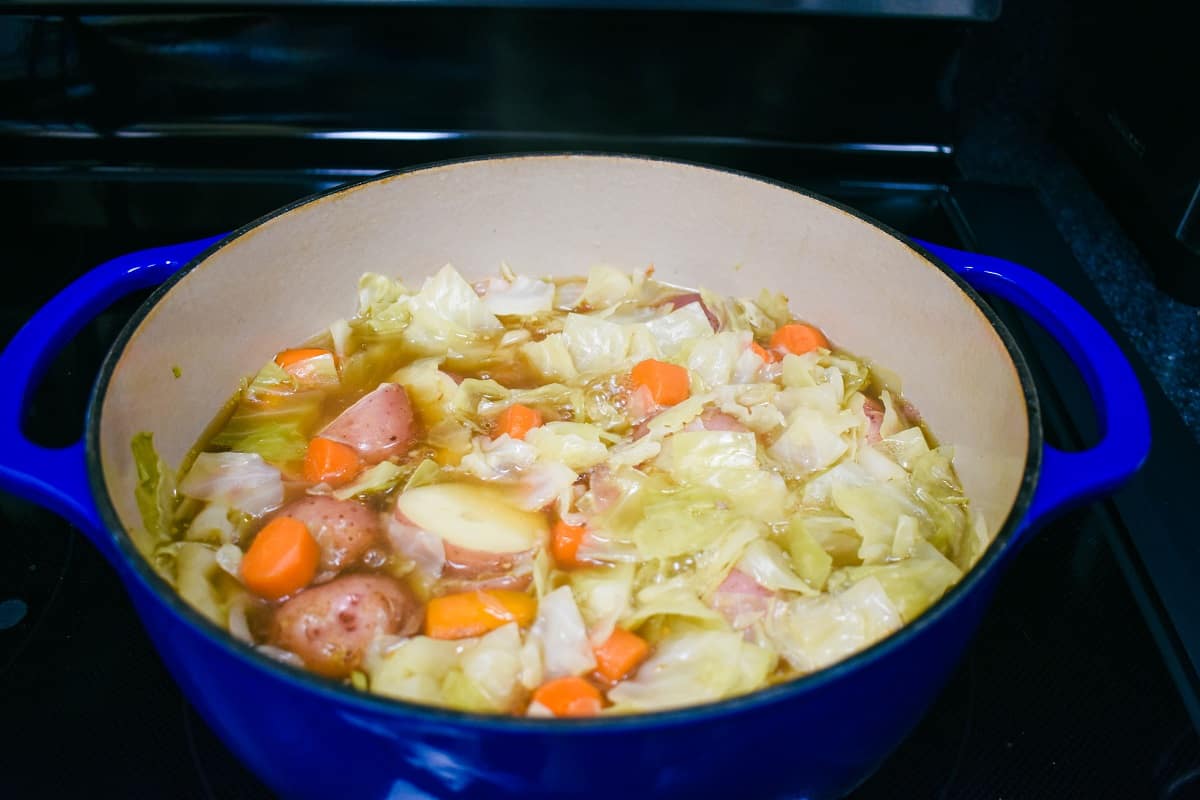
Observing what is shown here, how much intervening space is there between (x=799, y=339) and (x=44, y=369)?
1075 millimetres

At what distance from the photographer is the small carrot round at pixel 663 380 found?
1.51m

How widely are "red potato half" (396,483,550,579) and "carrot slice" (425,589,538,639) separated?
2.4 inches

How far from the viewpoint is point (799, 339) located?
5.20 feet

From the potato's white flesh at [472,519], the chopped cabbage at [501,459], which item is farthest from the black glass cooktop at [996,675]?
the chopped cabbage at [501,459]

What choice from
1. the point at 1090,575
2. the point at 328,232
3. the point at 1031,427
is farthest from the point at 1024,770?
the point at 328,232

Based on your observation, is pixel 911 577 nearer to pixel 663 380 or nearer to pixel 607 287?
pixel 663 380

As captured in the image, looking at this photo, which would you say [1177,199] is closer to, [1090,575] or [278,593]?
[1090,575]

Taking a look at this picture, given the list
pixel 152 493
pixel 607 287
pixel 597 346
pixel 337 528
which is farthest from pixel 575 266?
pixel 152 493

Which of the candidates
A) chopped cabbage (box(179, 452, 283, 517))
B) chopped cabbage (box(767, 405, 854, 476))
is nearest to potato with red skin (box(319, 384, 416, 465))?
chopped cabbage (box(179, 452, 283, 517))

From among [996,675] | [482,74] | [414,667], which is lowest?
[996,675]

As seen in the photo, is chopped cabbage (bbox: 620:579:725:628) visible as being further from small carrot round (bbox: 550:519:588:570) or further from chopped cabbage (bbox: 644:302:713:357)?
chopped cabbage (bbox: 644:302:713:357)

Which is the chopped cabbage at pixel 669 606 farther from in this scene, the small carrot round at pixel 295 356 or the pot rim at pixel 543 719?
the small carrot round at pixel 295 356

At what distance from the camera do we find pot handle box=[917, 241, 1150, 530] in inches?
39.1

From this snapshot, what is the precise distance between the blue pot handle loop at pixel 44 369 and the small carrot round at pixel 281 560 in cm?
19
